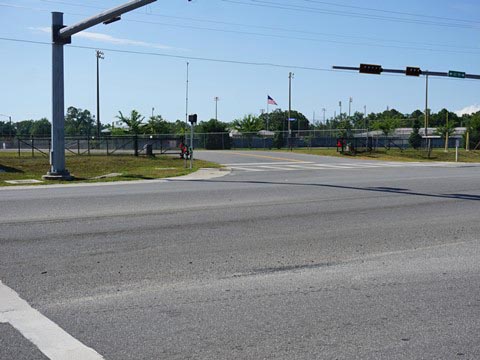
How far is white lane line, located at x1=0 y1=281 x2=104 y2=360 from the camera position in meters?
4.55

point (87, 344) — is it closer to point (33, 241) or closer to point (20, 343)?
point (20, 343)

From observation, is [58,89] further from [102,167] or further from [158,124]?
[158,124]

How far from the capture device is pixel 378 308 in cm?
581

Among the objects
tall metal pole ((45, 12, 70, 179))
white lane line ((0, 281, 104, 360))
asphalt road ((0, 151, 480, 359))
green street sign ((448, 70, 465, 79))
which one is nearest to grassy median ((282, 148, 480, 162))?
green street sign ((448, 70, 465, 79))

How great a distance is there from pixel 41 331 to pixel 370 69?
31289 millimetres

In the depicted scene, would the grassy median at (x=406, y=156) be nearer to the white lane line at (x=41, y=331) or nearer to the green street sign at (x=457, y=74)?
the green street sign at (x=457, y=74)

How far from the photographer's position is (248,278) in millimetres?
6965

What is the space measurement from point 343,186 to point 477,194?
4.14 m

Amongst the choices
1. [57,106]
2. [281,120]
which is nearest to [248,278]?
[57,106]

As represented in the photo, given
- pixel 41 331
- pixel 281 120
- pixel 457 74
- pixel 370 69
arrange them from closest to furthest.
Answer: pixel 41 331 → pixel 370 69 → pixel 457 74 → pixel 281 120

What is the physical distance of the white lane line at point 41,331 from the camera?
4545 mm

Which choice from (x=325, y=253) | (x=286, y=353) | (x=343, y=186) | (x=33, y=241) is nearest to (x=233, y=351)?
(x=286, y=353)

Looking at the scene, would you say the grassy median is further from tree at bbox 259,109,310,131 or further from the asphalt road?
tree at bbox 259,109,310,131

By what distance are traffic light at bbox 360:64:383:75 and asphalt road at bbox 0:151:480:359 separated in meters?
21.2
